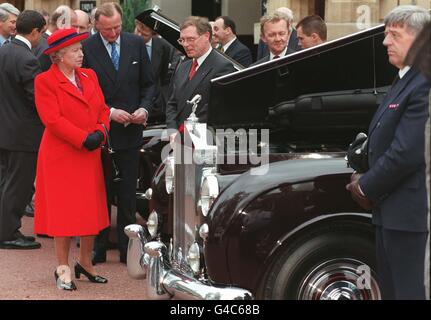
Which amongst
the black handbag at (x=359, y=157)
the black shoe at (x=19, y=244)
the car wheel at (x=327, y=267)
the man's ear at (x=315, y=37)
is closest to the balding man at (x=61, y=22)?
the black shoe at (x=19, y=244)

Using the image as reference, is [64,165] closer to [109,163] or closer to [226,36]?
[109,163]

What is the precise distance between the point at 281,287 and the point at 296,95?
163cm

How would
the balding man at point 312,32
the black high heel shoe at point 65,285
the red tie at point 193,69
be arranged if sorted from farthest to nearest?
the balding man at point 312,32, the red tie at point 193,69, the black high heel shoe at point 65,285

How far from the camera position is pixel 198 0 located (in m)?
24.9

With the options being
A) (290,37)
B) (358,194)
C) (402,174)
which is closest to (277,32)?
(290,37)

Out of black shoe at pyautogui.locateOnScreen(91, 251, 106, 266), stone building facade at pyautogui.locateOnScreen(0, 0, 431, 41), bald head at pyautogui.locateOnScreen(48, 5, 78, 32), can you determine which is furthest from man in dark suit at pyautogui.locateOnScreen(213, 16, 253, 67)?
black shoe at pyautogui.locateOnScreen(91, 251, 106, 266)

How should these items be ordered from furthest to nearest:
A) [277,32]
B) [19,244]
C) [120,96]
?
[19,244], [120,96], [277,32]

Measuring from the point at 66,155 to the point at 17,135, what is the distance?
203cm

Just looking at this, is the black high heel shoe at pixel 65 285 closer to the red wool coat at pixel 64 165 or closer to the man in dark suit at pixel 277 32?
the red wool coat at pixel 64 165

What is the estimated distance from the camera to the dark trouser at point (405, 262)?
465cm

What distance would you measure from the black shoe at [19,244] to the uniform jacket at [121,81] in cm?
146

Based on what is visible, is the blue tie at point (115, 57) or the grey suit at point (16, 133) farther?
the grey suit at point (16, 133)

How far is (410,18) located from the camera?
15.4 ft

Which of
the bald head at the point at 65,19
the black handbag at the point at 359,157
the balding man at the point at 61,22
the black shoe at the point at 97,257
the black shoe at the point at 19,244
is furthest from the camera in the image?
the bald head at the point at 65,19
